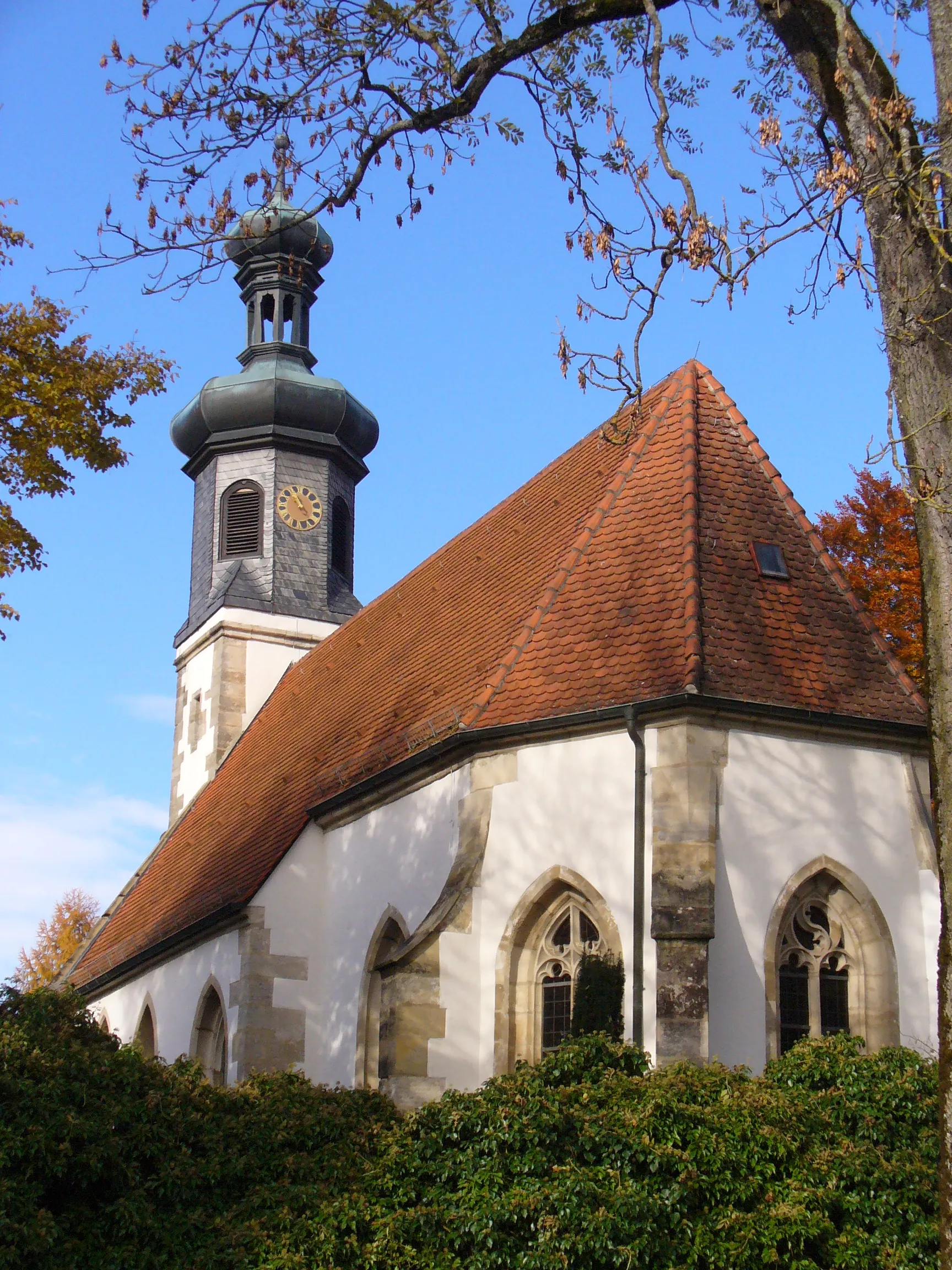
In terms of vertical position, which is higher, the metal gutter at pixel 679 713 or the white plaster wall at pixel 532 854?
the metal gutter at pixel 679 713

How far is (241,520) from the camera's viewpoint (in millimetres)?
25531

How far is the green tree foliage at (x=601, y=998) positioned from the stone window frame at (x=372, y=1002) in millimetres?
2898

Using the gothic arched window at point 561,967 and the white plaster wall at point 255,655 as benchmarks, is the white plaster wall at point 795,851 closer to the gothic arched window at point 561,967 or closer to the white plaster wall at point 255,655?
the gothic arched window at point 561,967

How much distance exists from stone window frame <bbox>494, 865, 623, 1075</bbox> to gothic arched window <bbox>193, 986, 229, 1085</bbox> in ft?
17.0

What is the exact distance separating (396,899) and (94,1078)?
206 inches

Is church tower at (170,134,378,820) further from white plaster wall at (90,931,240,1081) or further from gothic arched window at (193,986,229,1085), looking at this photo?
gothic arched window at (193,986,229,1085)

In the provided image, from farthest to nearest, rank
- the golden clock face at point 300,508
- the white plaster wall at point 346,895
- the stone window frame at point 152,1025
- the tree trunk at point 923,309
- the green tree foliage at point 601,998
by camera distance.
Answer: the golden clock face at point 300,508 → the stone window frame at point 152,1025 → the white plaster wall at point 346,895 → the green tree foliage at point 601,998 → the tree trunk at point 923,309

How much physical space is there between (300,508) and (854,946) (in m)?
14.8

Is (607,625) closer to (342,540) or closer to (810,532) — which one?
(810,532)

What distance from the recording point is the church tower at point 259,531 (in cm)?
2470

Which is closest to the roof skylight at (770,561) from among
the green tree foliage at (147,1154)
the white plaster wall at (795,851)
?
the white plaster wall at (795,851)

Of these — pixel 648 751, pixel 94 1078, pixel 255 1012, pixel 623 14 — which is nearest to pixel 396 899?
pixel 255 1012

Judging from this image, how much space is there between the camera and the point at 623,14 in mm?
9469

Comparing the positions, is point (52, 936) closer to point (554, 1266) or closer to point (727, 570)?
point (727, 570)
